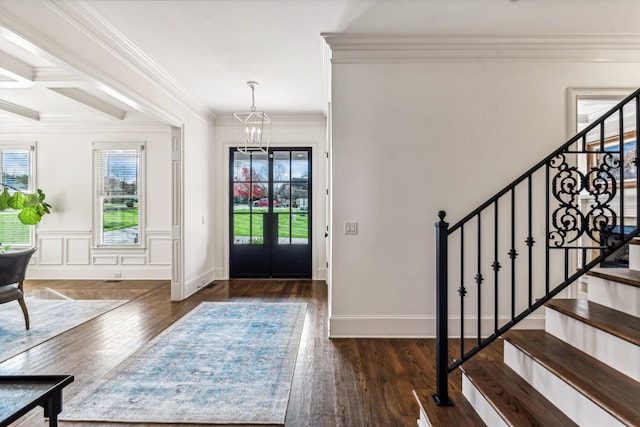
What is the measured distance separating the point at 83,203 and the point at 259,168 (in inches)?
126

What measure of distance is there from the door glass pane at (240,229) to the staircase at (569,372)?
14.6ft

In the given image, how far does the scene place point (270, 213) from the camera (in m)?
5.99

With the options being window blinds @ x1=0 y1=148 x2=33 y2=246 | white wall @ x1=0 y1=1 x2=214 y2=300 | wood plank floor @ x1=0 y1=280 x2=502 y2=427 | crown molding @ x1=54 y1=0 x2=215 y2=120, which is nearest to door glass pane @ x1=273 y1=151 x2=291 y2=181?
white wall @ x1=0 y1=1 x2=214 y2=300

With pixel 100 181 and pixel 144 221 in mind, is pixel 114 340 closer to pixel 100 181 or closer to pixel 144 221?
pixel 144 221

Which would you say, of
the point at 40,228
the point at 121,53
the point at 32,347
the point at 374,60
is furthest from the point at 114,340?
the point at 40,228

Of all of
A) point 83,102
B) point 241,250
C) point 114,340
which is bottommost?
point 114,340

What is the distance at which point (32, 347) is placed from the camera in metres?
3.07

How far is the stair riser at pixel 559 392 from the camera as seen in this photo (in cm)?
130

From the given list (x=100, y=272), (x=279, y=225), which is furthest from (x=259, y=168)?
(x=100, y=272)

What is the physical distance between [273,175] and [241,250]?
1.44 meters

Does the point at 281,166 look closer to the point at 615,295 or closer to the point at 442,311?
the point at 442,311

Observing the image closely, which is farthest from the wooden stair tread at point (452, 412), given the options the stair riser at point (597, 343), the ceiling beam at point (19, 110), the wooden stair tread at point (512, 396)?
the ceiling beam at point (19, 110)

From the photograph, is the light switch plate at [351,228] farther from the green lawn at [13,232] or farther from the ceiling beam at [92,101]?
the green lawn at [13,232]

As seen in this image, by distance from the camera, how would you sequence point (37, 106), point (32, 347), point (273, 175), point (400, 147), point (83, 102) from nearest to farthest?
point (32, 347), point (400, 147), point (83, 102), point (37, 106), point (273, 175)
